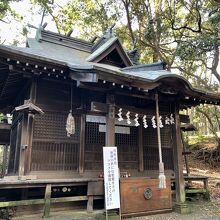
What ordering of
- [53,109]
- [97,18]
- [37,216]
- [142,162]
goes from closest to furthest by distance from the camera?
[37,216] < [53,109] < [142,162] < [97,18]

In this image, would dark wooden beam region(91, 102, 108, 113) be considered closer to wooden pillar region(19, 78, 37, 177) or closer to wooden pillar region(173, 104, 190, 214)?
wooden pillar region(19, 78, 37, 177)

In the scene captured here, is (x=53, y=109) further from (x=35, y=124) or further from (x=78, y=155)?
(x=78, y=155)

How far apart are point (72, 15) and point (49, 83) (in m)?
14.4

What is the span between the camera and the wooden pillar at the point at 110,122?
6809 mm

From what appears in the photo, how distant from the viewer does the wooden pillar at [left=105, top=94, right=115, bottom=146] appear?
22.3 ft

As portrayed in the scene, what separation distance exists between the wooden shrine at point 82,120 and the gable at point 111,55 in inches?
6.0

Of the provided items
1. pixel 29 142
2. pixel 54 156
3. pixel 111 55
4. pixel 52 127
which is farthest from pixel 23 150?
pixel 111 55

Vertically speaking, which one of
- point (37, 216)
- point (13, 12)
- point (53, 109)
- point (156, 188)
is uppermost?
point (13, 12)

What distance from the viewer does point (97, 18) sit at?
17984 mm

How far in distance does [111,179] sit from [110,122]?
1.58 meters

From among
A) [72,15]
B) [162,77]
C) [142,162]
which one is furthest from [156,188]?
[72,15]

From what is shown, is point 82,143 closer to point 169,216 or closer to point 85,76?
point 85,76

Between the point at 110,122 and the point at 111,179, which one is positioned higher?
the point at 110,122

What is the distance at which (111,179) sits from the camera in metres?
6.39
